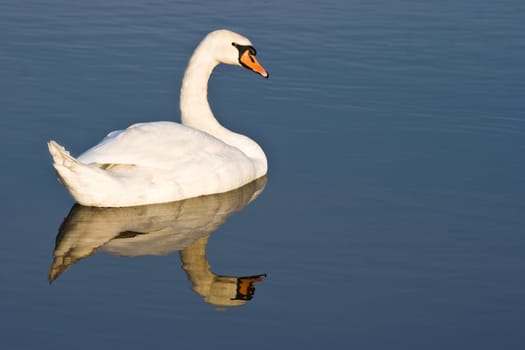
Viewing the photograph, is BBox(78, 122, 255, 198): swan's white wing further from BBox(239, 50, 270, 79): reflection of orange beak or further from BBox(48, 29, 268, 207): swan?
BBox(239, 50, 270, 79): reflection of orange beak

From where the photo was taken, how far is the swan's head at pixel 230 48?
572 inches

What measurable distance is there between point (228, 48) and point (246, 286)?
170 inches

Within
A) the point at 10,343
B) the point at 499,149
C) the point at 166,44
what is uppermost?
the point at 166,44

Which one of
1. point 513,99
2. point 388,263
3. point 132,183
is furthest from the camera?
point 513,99

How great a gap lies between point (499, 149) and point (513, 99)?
73.8 inches

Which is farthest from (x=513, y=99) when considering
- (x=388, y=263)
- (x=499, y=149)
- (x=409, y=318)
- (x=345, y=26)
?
(x=409, y=318)

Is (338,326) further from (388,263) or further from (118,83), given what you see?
(118,83)

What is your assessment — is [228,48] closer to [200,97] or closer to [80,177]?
[200,97]

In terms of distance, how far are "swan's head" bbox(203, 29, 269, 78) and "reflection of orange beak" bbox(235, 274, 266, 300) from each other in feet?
13.4

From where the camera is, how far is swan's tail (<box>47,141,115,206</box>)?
39.2 feet

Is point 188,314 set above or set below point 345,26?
below

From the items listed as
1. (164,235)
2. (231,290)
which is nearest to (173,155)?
(164,235)

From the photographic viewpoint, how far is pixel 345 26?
19.3 meters

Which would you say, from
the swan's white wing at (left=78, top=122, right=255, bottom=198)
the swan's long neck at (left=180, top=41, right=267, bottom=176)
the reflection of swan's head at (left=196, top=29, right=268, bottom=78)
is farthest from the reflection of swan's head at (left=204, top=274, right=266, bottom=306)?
the reflection of swan's head at (left=196, top=29, right=268, bottom=78)
